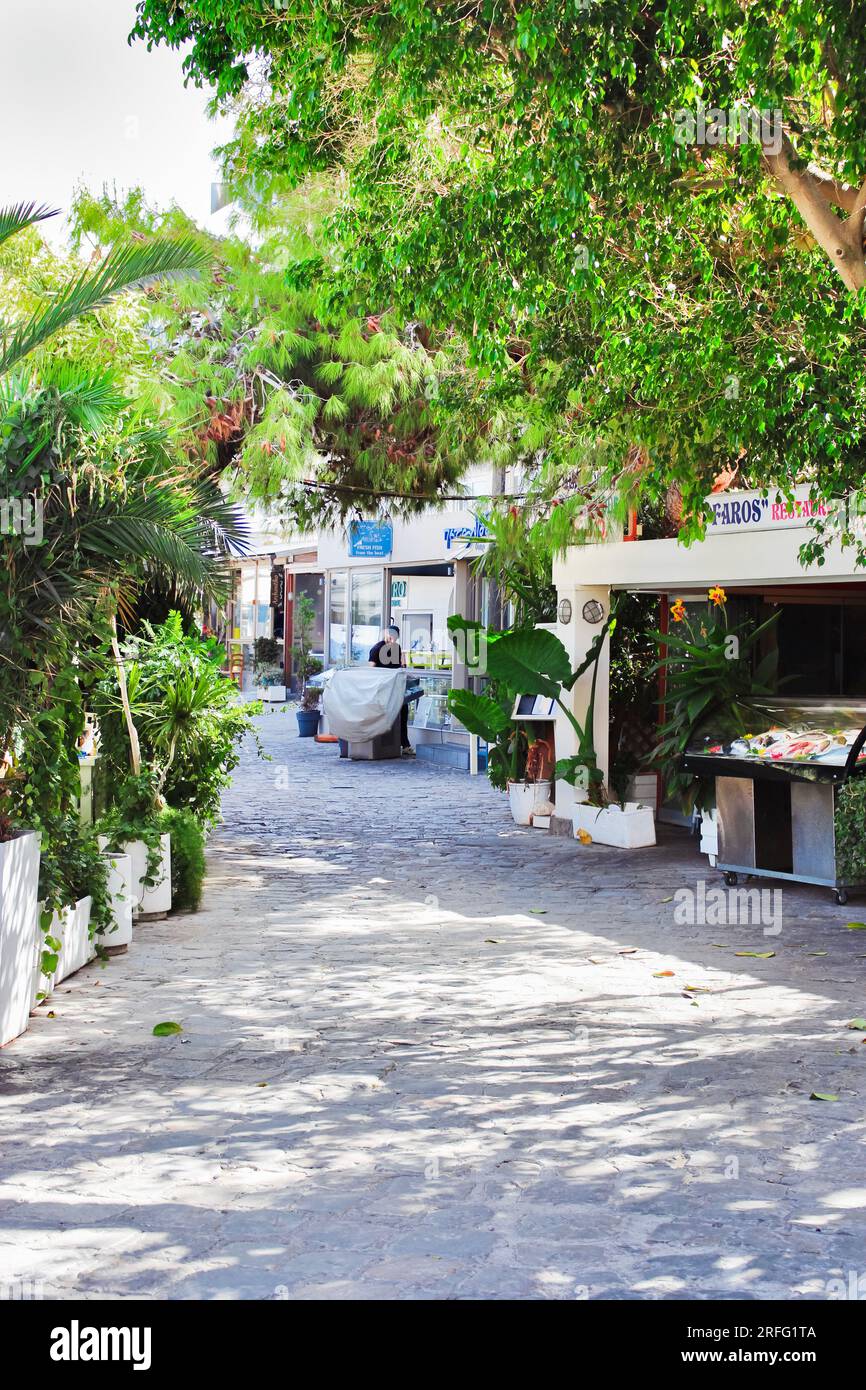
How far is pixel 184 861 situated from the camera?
32.9 ft

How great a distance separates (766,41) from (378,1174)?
17.3ft

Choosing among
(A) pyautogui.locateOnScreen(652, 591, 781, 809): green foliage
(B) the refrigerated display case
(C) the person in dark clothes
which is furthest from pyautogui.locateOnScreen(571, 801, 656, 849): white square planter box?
(C) the person in dark clothes

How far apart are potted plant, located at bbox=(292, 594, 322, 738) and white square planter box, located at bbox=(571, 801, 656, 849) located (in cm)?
1291

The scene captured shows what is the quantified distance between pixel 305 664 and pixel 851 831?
23628 millimetres

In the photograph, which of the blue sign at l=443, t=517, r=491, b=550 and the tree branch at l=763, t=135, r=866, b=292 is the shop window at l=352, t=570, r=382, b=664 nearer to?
the blue sign at l=443, t=517, r=491, b=550

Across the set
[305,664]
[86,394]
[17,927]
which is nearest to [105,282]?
[86,394]

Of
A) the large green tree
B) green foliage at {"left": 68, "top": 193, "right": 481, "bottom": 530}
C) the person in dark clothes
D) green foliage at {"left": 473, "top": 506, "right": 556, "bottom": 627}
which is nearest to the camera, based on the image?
the large green tree

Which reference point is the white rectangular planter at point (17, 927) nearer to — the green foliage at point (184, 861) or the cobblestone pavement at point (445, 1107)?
the cobblestone pavement at point (445, 1107)

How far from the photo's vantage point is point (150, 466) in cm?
762

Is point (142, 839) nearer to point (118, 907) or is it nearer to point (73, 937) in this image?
point (118, 907)

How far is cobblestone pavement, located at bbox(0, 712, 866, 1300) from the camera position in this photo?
438 centimetres

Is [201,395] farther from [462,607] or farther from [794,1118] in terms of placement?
[462,607]

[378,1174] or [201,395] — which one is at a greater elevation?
[201,395]

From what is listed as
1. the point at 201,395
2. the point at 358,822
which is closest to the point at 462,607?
the point at 358,822
